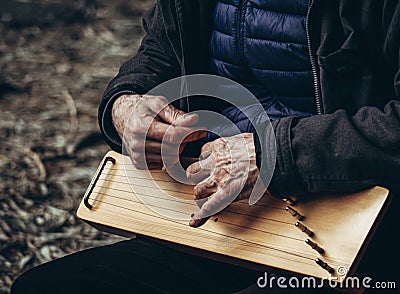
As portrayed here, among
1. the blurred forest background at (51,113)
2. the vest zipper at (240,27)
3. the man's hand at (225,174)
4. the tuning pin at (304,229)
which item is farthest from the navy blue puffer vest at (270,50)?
the blurred forest background at (51,113)

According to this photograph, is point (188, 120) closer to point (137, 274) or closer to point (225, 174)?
point (225, 174)

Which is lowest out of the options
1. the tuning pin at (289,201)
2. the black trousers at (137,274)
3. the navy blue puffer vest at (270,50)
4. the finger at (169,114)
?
the black trousers at (137,274)

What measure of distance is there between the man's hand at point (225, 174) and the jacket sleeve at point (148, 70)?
0.97ft

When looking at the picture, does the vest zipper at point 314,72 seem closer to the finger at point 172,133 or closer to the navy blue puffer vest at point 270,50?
the navy blue puffer vest at point 270,50

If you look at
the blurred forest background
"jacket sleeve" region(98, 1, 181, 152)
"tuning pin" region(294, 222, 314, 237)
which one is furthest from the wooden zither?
the blurred forest background

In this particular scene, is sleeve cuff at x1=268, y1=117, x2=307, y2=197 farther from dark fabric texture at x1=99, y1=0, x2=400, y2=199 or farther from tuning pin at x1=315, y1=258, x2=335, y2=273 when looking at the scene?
tuning pin at x1=315, y1=258, x2=335, y2=273

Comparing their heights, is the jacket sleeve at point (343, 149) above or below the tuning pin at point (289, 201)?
above

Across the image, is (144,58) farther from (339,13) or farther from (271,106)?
(339,13)

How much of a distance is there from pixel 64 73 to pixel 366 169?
232 cm

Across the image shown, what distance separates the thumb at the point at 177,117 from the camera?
132 cm

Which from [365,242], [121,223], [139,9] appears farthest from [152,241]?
[139,9]

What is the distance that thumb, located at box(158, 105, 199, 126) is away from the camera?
132 centimetres

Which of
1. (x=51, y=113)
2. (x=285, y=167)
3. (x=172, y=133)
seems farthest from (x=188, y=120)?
(x=51, y=113)

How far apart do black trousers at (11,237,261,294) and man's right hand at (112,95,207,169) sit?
0.59 feet
